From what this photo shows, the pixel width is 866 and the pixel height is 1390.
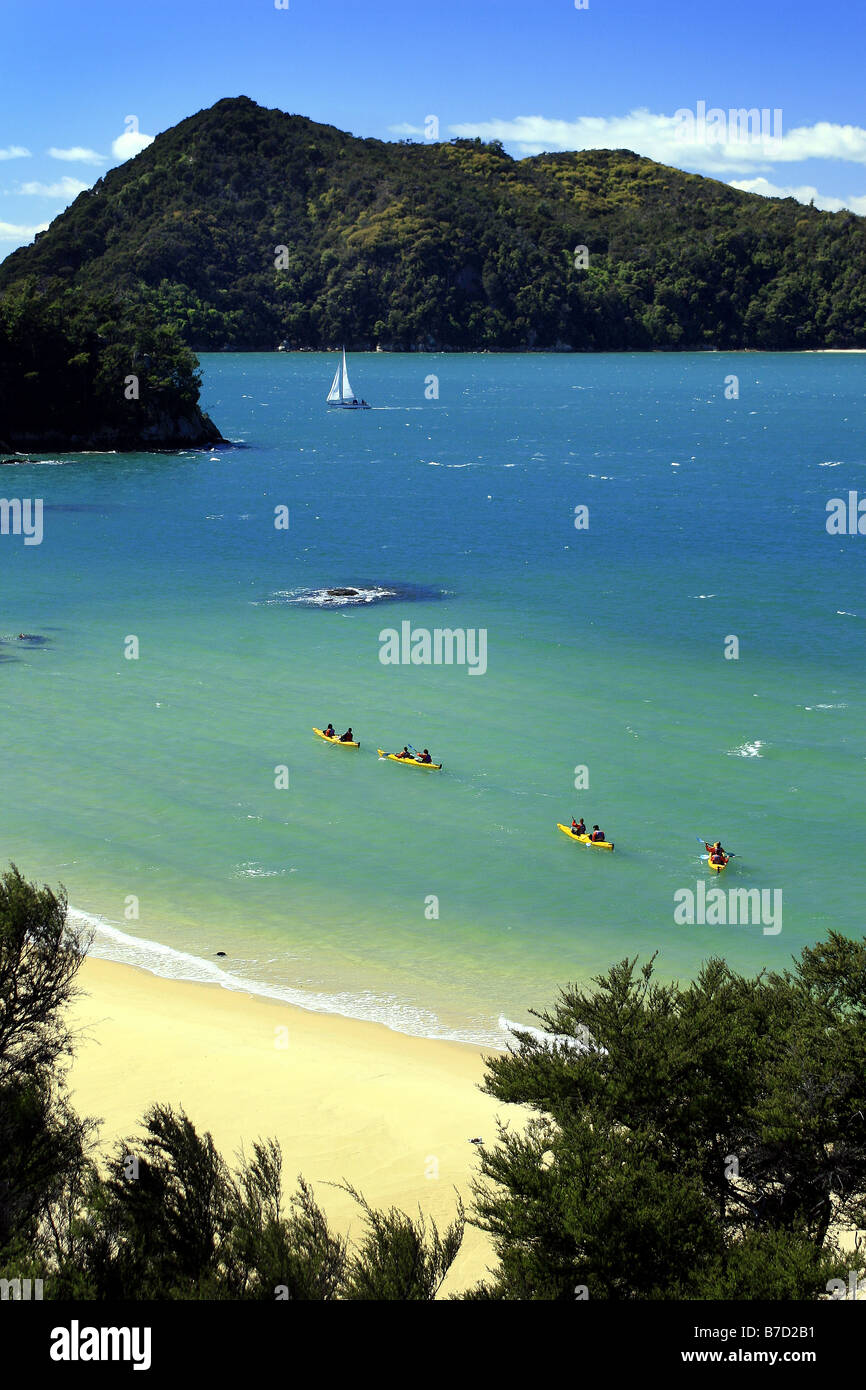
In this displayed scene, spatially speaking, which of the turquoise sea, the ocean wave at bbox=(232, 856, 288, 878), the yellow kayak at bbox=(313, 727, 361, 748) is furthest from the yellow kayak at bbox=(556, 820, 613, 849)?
the yellow kayak at bbox=(313, 727, 361, 748)

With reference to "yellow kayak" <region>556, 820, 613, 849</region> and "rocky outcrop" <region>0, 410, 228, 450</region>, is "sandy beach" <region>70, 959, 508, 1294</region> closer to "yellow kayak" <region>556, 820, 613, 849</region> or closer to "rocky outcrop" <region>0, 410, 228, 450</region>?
"yellow kayak" <region>556, 820, 613, 849</region>

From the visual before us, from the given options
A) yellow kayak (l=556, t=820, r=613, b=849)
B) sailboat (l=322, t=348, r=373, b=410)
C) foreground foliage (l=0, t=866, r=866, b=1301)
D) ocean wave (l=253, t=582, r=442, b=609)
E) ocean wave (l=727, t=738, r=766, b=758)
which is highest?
sailboat (l=322, t=348, r=373, b=410)

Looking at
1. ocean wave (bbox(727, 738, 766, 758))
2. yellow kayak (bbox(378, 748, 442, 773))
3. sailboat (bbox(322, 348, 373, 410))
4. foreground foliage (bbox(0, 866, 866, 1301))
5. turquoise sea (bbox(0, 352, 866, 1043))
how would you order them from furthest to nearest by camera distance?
sailboat (bbox(322, 348, 373, 410)) < ocean wave (bbox(727, 738, 766, 758)) < yellow kayak (bbox(378, 748, 442, 773)) < turquoise sea (bbox(0, 352, 866, 1043)) < foreground foliage (bbox(0, 866, 866, 1301))

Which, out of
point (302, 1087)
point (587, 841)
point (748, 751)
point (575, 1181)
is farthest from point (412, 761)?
point (575, 1181)

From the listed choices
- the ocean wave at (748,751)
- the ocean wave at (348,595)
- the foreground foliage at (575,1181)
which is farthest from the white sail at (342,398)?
the foreground foliage at (575,1181)
